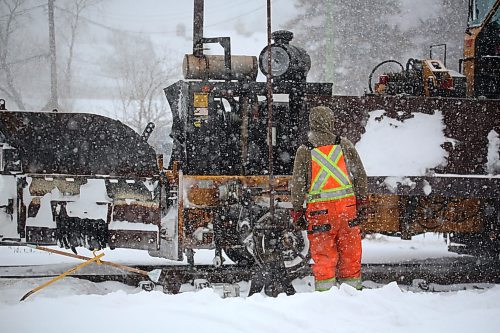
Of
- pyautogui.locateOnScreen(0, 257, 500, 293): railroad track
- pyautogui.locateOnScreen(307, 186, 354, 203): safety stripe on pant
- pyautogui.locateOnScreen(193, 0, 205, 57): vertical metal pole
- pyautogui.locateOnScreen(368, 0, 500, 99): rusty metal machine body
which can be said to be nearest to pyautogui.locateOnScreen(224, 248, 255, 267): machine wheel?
pyautogui.locateOnScreen(0, 257, 500, 293): railroad track

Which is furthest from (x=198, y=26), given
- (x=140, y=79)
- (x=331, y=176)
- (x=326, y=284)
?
(x=140, y=79)

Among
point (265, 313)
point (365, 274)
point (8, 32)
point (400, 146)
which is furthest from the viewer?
point (8, 32)

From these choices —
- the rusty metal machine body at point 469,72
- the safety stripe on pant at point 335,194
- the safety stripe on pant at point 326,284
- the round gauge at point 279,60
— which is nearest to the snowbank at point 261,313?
the safety stripe on pant at point 326,284

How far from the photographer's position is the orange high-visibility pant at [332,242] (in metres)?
4.43

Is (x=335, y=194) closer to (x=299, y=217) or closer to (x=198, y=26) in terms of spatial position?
(x=299, y=217)

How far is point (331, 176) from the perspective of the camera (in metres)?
4.46

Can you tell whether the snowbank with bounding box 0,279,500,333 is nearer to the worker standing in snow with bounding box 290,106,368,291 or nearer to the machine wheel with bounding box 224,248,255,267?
the worker standing in snow with bounding box 290,106,368,291

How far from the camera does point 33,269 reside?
21.3ft

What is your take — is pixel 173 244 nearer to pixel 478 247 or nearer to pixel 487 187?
pixel 487 187

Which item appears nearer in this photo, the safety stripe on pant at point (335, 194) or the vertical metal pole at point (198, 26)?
the safety stripe on pant at point (335, 194)

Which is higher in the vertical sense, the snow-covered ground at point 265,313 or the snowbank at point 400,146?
the snowbank at point 400,146

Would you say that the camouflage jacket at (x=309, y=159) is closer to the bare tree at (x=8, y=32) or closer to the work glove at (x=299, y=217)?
the work glove at (x=299, y=217)

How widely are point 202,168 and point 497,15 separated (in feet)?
14.1

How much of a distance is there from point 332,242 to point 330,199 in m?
0.37
